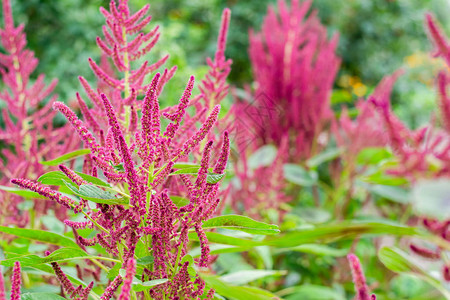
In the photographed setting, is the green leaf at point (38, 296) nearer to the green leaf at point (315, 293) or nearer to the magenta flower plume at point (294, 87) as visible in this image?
the green leaf at point (315, 293)

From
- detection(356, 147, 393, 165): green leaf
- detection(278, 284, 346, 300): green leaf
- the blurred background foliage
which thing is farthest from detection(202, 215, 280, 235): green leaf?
the blurred background foliage

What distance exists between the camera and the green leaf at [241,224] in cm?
46

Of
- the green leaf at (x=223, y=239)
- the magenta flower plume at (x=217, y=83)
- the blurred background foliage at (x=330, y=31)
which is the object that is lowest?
the green leaf at (x=223, y=239)

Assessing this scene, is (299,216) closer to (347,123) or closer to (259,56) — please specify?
(347,123)

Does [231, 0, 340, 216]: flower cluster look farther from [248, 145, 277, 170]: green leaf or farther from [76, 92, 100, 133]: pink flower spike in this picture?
[76, 92, 100, 133]: pink flower spike

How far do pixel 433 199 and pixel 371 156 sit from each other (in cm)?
108

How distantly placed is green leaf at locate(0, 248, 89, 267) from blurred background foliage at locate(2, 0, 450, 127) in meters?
2.59

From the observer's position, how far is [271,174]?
3.58 feet

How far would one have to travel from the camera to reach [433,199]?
29 centimetres

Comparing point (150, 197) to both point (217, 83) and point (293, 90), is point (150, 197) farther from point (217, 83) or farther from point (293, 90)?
point (293, 90)

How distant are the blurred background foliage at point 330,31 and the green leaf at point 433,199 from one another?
2823 millimetres

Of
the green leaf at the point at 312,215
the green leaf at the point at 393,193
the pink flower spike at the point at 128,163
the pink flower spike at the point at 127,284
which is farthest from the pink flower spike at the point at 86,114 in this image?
the green leaf at the point at 393,193

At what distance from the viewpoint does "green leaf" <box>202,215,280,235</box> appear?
0.46 m

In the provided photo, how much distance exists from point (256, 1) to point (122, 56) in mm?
4075
